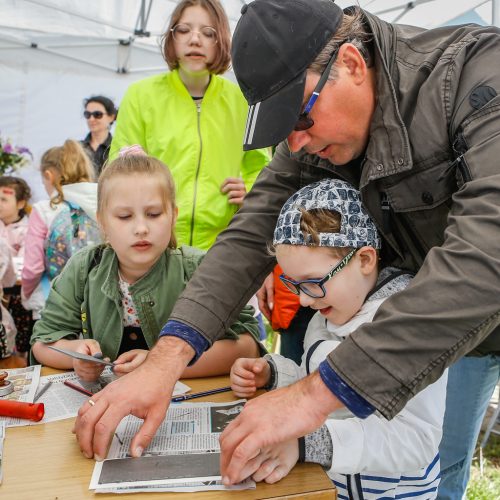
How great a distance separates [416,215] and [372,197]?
11 cm

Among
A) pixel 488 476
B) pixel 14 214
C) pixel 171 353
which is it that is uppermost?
pixel 171 353

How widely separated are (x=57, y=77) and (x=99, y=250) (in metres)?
5.96

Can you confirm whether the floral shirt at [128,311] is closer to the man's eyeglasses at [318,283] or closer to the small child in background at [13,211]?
the man's eyeglasses at [318,283]

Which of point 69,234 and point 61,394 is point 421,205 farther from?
point 69,234

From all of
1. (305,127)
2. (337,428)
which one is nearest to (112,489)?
(337,428)

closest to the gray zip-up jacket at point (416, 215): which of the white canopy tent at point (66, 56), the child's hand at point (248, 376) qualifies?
the child's hand at point (248, 376)

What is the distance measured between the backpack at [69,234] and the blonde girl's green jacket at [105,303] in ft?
5.13

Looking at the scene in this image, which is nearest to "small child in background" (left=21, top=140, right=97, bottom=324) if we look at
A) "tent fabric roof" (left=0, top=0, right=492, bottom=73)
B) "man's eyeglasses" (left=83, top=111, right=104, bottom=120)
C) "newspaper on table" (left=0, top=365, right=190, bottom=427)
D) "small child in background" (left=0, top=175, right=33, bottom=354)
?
"small child in background" (left=0, top=175, right=33, bottom=354)

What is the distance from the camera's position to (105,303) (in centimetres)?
180

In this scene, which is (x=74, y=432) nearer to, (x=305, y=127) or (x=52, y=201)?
(x=305, y=127)

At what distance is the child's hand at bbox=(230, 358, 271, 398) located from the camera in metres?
1.43

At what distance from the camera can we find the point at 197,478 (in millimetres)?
1031

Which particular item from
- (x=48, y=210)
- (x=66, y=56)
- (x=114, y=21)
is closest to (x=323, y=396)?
(x=48, y=210)

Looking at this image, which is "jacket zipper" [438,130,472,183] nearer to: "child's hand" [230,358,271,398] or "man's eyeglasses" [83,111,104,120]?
"child's hand" [230,358,271,398]
